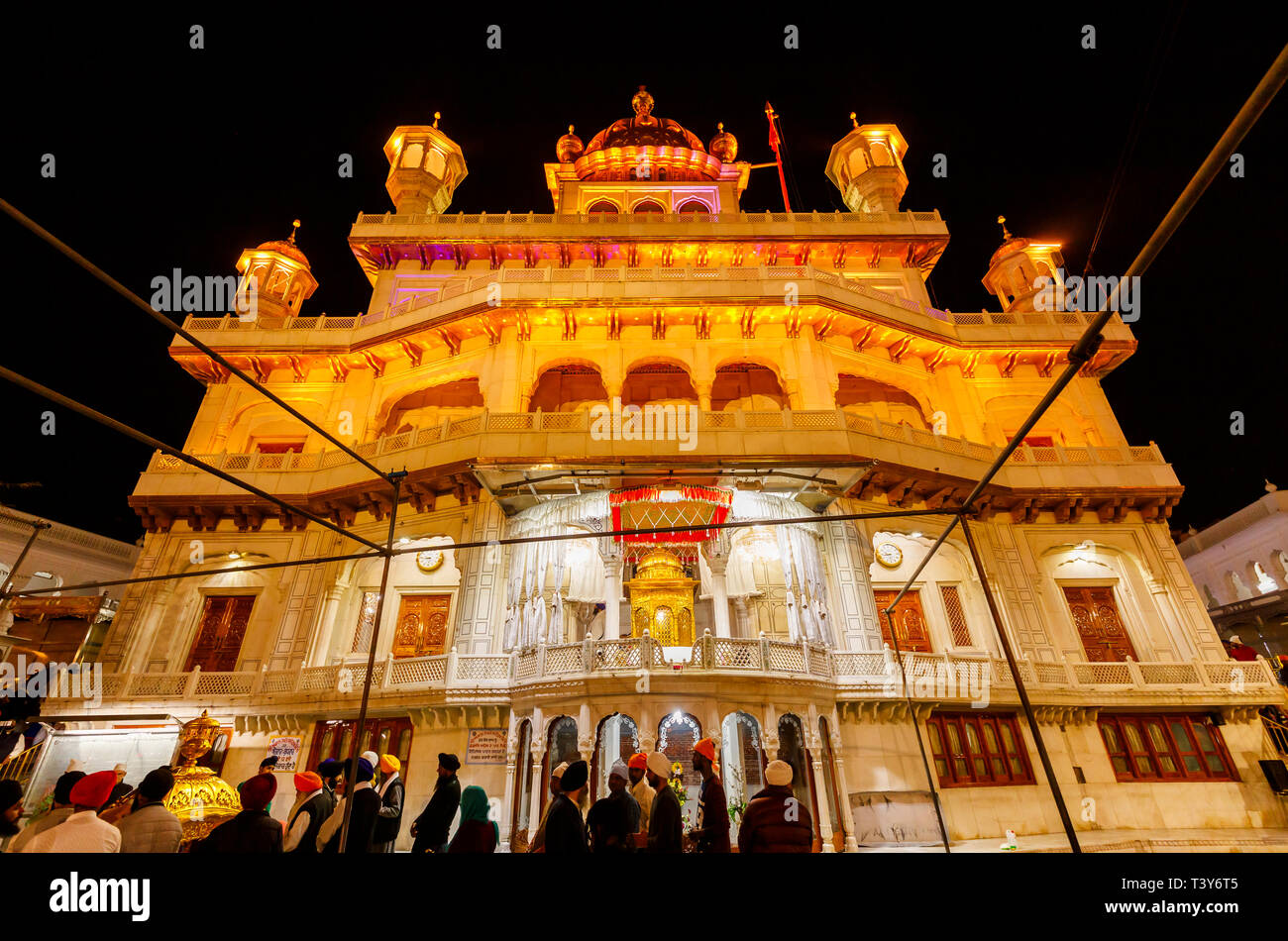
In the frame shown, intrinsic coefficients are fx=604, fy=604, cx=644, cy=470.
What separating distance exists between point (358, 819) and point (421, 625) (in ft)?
38.8

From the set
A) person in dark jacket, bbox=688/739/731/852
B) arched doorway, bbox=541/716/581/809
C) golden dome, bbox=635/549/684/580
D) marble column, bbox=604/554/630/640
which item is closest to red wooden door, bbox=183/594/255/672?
arched doorway, bbox=541/716/581/809

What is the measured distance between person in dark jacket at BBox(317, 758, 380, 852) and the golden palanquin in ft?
36.9

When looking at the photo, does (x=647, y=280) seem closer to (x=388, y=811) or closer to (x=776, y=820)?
(x=388, y=811)

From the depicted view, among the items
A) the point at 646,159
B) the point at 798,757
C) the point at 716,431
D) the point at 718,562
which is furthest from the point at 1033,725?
the point at 646,159

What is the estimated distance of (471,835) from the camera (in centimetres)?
532

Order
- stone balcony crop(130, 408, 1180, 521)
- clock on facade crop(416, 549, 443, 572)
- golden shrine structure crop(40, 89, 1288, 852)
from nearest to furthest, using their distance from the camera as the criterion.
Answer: golden shrine structure crop(40, 89, 1288, 852), stone balcony crop(130, 408, 1180, 521), clock on facade crop(416, 549, 443, 572)

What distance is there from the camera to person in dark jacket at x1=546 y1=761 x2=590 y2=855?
181 inches

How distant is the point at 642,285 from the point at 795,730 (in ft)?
45.2

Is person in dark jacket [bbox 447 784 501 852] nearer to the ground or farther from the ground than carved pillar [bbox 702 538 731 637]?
nearer to the ground

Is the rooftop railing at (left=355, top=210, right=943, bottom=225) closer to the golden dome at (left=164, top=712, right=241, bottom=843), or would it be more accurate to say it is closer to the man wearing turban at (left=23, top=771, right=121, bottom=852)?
the golden dome at (left=164, top=712, right=241, bottom=843)

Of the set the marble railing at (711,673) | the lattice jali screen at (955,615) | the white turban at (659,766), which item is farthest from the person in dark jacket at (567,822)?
the lattice jali screen at (955,615)
